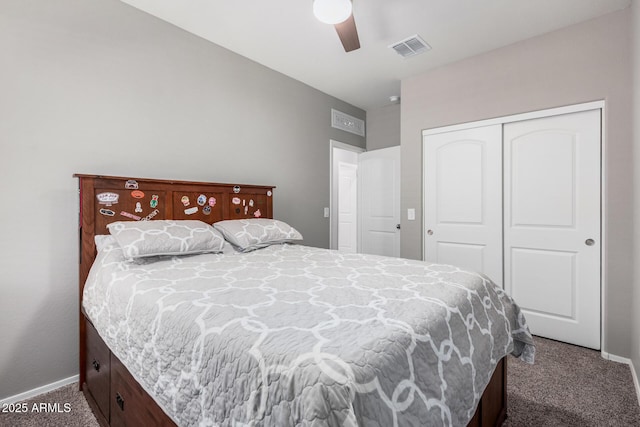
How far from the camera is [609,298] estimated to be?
2.29m

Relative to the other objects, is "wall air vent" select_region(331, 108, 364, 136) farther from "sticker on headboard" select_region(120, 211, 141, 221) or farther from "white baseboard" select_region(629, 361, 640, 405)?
"white baseboard" select_region(629, 361, 640, 405)

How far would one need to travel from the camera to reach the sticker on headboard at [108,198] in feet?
6.49

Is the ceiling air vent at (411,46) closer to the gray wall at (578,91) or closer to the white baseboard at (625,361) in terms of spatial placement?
the gray wall at (578,91)

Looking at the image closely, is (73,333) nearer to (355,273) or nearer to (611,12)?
(355,273)

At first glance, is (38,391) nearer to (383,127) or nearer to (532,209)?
(532,209)

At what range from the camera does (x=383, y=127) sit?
432 centimetres

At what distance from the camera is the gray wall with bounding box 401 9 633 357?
87.7 inches

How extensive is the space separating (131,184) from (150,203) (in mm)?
179

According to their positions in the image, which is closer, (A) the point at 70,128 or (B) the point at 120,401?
(B) the point at 120,401

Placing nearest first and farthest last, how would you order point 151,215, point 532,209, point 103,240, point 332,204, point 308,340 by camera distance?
→ 1. point 308,340
2. point 103,240
3. point 151,215
4. point 532,209
5. point 332,204

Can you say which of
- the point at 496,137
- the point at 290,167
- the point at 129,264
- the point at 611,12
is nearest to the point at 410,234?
the point at 496,137

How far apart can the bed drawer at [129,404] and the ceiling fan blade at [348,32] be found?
2.00 m

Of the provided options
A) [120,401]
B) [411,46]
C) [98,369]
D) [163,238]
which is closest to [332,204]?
[411,46]

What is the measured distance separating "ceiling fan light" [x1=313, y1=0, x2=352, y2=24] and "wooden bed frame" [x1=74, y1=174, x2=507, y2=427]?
1.55m
